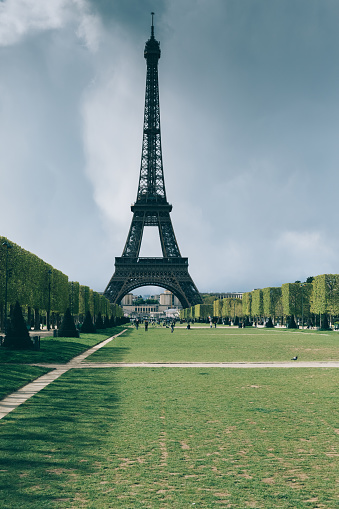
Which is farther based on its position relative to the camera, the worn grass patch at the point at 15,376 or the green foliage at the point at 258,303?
the green foliage at the point at 258,303

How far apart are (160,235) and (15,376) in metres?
99.2

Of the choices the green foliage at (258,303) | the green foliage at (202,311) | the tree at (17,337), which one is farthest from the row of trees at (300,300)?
the tree at (17,337)

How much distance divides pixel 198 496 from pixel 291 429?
4.17 metres

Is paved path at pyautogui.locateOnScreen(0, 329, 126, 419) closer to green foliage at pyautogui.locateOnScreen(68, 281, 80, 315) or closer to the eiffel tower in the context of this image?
green foliage at pyautogui.locateOnScreen(68, 281, 80, 315)

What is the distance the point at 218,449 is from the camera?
330 inches

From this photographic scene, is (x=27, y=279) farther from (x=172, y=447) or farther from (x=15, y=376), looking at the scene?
(x=172, y=447)

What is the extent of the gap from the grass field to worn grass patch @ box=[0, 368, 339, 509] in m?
0.02

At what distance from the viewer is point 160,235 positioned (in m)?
116

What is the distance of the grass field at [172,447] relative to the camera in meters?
6.21

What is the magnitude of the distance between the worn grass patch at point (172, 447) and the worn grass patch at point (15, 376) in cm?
117

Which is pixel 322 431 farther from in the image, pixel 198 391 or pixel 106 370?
pixel 106 370

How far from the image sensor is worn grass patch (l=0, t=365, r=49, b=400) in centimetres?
1457

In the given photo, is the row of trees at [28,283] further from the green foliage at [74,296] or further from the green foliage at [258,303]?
the green foliage at [258,303]

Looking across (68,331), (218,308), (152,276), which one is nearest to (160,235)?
(152,276)
